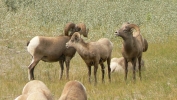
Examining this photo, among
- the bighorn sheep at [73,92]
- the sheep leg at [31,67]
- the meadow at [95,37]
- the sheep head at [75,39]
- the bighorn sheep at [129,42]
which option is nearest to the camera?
the bighorn sheep at [73,92]

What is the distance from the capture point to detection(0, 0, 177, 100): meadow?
11445 mm

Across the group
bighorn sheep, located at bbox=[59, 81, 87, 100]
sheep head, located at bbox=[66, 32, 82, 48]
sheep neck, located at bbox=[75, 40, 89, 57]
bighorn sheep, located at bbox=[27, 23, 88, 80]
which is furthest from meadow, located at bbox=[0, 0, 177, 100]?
bighorn sheep, located at bbox=[59, 81, 87, 100]

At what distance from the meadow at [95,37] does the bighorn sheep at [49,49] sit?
54cm

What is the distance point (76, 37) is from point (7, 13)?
1357 centimetres

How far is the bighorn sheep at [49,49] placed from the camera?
13016 millimetres

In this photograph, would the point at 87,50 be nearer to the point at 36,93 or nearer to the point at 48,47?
the point at 48,47

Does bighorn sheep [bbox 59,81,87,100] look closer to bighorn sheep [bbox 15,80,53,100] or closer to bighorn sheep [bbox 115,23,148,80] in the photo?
bighorn sheep [bbox 15,80,53,100]

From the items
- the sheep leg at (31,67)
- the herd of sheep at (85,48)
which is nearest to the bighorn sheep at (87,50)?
the herd of sheep at (85,48)

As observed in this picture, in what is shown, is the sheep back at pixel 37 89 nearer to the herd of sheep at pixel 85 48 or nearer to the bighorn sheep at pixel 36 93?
the bighorn sheep at pixel 36 93

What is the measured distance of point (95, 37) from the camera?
67.3ft

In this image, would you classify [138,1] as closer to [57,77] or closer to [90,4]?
[90,4]

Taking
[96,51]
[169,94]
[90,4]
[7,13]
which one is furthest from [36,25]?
[169,94]

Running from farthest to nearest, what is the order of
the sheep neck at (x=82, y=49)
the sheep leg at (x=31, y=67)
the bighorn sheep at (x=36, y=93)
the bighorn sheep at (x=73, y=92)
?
the sheep leg at (x=31, y=67) → the sheep neck at (x=82, y=49) → the bighorn sheep at (x=73, y=92) → the bighorn sheep at (x=36, y=93)

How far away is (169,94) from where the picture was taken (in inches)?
407
